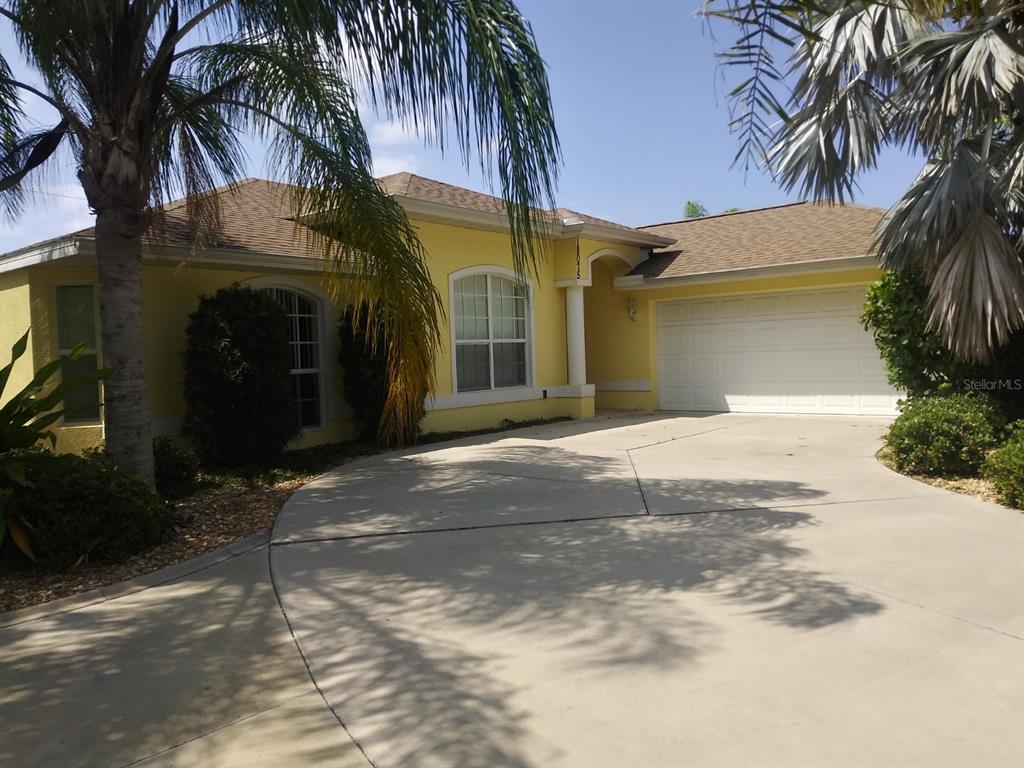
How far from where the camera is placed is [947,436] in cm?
875

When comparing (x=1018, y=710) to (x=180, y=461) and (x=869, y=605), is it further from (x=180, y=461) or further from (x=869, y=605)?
(x=180, y=461)

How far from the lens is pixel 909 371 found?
415 inches

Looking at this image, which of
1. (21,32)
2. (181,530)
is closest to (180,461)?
(181,530)

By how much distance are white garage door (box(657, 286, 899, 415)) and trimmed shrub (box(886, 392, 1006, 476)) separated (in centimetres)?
436

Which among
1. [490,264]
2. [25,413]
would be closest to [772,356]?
[490,264]

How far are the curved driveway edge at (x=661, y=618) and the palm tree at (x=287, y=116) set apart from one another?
84.1 inches

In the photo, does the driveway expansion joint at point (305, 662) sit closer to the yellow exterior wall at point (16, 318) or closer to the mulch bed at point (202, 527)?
the mulch bed at point (202, 527)

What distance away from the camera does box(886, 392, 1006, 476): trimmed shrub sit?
8.66 meters

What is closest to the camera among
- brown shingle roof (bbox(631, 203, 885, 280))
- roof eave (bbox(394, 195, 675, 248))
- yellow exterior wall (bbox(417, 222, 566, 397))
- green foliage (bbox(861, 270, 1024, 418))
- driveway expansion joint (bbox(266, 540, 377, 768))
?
driveway expansion joint (bbox(266, 540, 377, 768))

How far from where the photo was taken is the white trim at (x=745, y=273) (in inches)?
543

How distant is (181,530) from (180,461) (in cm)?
187

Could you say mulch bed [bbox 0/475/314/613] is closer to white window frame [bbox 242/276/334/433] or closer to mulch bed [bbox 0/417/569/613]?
mulch bed [bbox 0/417/569/613]

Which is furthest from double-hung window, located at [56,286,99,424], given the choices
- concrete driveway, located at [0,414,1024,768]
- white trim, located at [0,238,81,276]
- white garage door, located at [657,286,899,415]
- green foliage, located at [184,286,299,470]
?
white garage door, located at [657,286,899,415]

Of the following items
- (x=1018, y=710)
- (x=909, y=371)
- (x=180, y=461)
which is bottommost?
(x=1018, y=710)
